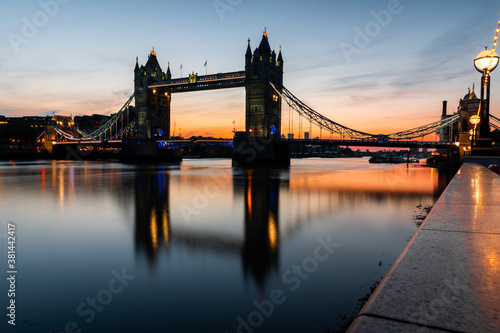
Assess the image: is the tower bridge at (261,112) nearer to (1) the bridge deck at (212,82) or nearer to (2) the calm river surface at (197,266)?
(1) the bridge deck at (212,82)

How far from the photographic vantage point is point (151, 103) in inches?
2420

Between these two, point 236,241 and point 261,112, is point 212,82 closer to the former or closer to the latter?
point 261,112

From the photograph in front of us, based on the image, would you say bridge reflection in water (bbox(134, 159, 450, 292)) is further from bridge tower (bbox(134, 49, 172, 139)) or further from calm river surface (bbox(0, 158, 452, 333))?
bridge tower (bbox(134, 49, 172, 139))

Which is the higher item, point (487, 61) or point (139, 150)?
point (487, 61)

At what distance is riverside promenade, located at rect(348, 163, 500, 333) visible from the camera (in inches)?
45.8

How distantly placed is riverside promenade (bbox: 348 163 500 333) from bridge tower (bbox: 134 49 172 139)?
202ft

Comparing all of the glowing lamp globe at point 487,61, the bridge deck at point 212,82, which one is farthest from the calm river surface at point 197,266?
the bridge deck at point 212,82

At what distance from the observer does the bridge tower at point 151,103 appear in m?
61.2

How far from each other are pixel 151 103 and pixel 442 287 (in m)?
64.5

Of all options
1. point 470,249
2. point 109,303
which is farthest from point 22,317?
point 470,249

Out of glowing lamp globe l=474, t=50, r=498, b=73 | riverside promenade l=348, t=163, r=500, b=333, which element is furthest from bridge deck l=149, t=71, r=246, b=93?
riverside promenade l=348, t=163, r=500, b=333

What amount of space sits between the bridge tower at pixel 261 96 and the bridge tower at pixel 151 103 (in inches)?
754

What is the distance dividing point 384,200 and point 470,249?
1337cm

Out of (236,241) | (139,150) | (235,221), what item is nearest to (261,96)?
(139,150)
